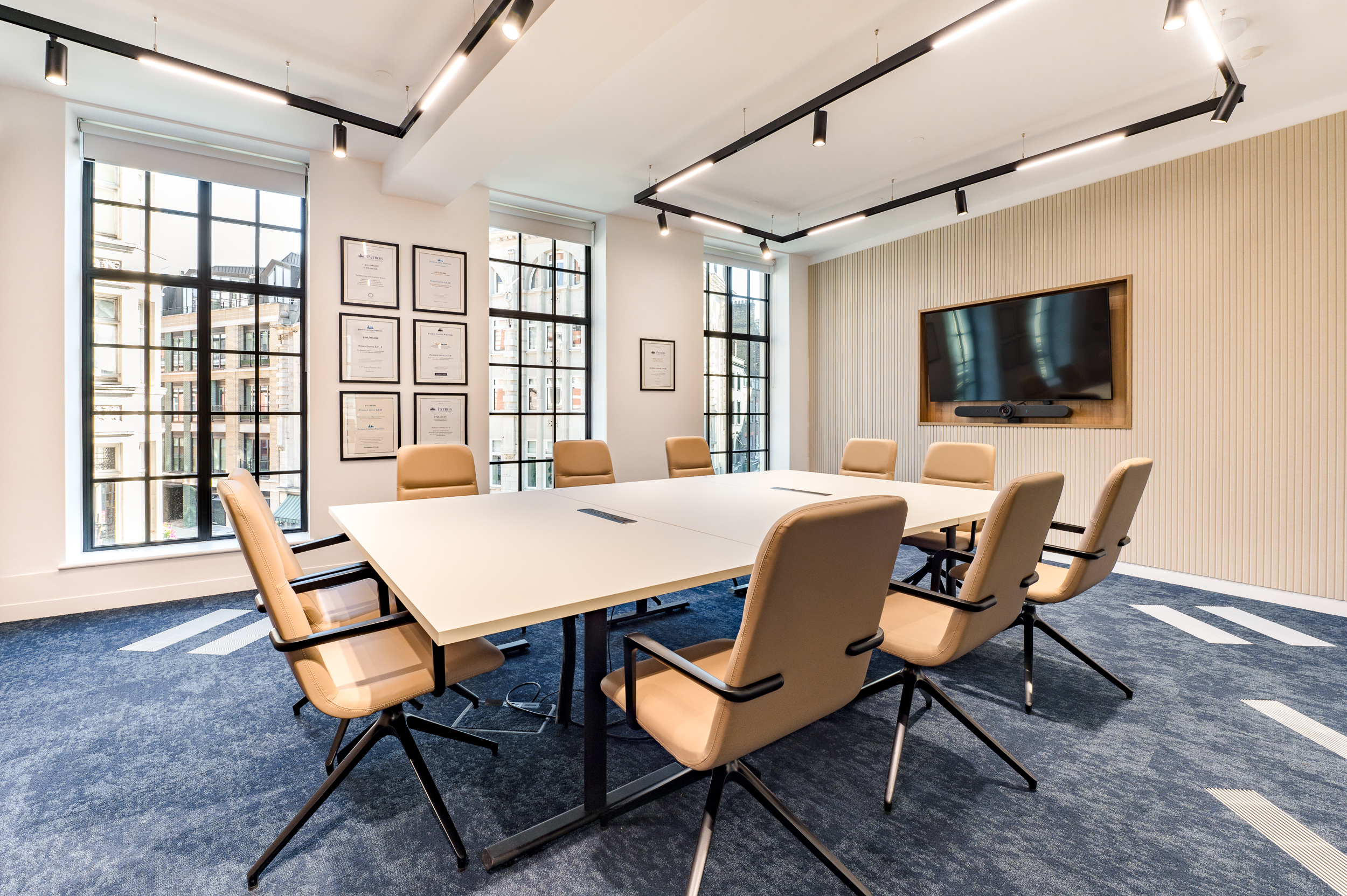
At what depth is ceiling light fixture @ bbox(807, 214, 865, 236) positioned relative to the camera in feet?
17.5

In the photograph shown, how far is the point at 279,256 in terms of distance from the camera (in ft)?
15.1

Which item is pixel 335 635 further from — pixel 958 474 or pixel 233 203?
pixel 233 203

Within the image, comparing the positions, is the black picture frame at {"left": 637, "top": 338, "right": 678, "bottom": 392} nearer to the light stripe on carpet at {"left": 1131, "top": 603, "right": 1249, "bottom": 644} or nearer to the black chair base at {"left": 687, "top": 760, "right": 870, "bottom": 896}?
the light stripe on carpet at {"left": 1131, "top": 603, "right": 1249, "bottom": 644}

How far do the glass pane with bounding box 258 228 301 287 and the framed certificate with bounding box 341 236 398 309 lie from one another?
1.54ft

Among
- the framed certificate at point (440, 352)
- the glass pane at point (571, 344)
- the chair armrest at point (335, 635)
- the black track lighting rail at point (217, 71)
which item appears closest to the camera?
the chair armrest at point (335, 635)

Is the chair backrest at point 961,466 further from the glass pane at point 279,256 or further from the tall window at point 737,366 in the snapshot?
the glass pane at point 279,256

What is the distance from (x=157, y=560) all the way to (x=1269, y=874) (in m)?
5.75

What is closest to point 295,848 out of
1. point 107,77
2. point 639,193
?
point 107,77

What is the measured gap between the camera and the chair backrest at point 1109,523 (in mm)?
2236

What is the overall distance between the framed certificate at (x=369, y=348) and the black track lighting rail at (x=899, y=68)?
239 centimetres

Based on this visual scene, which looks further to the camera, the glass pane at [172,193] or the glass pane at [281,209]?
the glass pane at [281,209]

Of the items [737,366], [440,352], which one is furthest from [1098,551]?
[737,366]

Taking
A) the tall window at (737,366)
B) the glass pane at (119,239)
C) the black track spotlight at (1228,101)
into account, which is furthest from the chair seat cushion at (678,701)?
the tall window at (737,366)

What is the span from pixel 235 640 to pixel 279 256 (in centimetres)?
302
